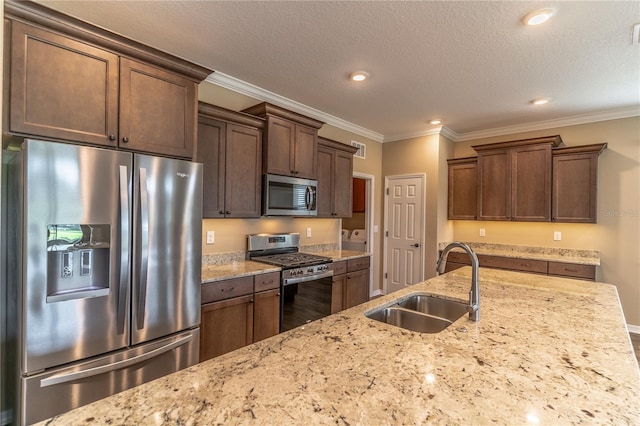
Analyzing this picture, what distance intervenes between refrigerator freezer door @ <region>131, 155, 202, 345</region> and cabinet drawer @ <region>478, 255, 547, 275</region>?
394 cm

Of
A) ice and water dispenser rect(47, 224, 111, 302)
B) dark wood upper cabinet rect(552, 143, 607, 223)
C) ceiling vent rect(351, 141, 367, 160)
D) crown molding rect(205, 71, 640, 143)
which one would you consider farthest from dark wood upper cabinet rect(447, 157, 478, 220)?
ice and water dispenser rect(47, 224, 111, 302)

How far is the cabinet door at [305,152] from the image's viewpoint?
3.41 m

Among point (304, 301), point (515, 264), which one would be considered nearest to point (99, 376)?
point (304, 301)

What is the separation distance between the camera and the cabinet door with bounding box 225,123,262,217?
2883 millimetres

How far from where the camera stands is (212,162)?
Answer: 2758 mm

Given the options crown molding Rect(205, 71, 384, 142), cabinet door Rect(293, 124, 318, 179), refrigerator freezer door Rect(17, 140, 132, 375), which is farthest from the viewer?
cabinet door Rect(293, 124, 318, 179)

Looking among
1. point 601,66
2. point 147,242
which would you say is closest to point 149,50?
point 147,242

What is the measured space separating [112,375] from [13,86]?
1723 mm

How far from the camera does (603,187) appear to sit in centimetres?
395

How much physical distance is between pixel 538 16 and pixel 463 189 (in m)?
3.09

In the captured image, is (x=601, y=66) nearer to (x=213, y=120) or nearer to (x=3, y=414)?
(x=213, y=120)

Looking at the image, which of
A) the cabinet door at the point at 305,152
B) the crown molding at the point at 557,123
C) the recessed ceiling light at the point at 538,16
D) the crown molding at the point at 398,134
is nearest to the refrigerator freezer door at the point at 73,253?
the crown molding at the point at 398,134

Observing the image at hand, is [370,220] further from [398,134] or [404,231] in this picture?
[398,134]

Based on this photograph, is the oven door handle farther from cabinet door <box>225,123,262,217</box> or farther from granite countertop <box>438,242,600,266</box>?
granite countertop <box>438,242,600,266</box>
